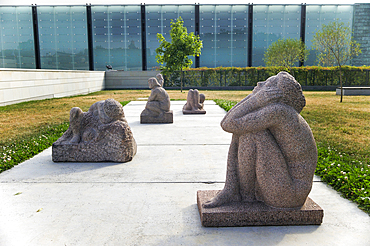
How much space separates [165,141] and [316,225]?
4.98 meters

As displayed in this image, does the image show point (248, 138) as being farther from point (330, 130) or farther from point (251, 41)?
point (251, 41)

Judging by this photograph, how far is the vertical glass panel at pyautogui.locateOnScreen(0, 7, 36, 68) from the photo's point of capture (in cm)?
3462

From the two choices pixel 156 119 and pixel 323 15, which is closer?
pixel 156 119

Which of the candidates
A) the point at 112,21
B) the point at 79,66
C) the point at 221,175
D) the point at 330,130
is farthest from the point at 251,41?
the point at 221,175

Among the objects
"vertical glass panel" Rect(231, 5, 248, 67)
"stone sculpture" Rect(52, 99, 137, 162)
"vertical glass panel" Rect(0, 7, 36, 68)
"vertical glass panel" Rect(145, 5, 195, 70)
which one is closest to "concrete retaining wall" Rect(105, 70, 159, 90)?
"vertical glass panel" Rect(145, 5, 195, 70)

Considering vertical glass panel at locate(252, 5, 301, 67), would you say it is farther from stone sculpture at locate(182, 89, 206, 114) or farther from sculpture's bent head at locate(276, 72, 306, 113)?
sculpture's bent head at locate(276, 72, 306, 113)

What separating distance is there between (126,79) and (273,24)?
59.2 ft

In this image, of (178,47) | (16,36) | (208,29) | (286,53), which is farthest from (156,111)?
(16,36)

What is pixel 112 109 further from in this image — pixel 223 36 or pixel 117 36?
pixel 117 36

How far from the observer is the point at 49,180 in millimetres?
4996

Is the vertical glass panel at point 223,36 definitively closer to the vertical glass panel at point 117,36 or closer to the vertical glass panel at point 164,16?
the vertical glass panel at point 164,16

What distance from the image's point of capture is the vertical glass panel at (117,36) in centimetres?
3481

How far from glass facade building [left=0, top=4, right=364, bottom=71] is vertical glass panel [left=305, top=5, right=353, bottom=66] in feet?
0.35

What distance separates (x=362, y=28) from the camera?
113 ft
